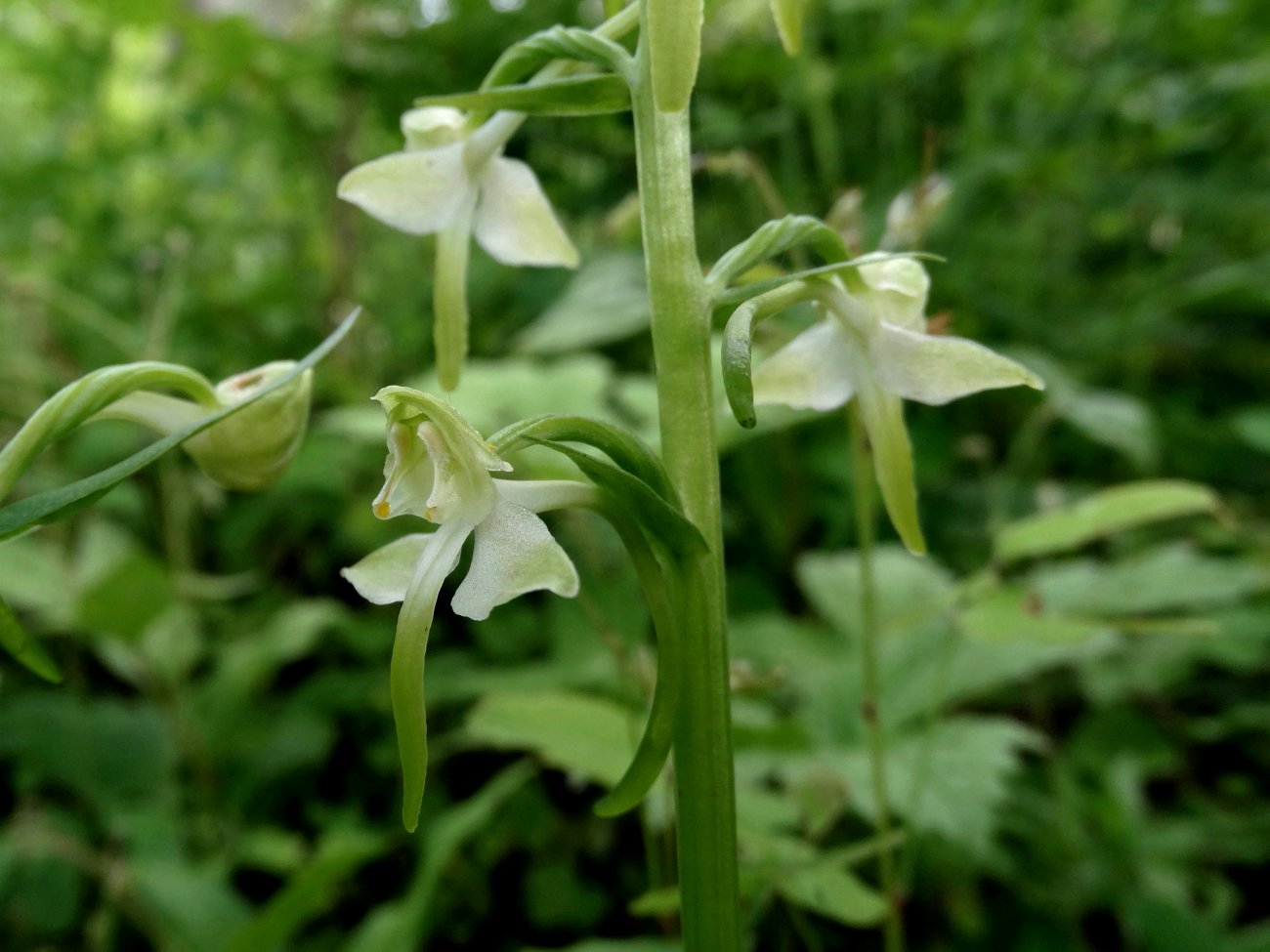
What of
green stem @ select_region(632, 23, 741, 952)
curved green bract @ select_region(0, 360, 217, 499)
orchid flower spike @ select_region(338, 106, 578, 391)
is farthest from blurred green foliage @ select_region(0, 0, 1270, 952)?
curved green bract @ select_region(0, 360, 217, 499)

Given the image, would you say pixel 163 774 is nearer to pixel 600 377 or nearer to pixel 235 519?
pixel 235 519

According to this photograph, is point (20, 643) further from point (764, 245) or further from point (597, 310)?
point (597, 310)

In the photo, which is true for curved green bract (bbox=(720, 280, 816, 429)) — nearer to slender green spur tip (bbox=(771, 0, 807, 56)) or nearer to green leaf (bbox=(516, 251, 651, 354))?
slender green spur tip (bbox=(771, 0, 807, 56))

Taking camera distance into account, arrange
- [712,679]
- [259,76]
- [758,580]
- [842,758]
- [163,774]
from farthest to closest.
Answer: [259,76], [758,580], [163,774], [842,758], [712,679]

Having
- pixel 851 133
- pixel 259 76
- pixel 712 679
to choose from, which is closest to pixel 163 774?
pixel 712 679

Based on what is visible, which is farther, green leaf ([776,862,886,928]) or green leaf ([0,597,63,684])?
green leaf ([776,862,886,928])

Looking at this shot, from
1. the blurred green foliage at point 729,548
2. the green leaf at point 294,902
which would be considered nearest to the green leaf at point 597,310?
the blurred green foliage at point 729,548

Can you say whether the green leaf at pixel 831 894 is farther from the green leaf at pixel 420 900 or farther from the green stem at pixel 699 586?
the green leaf at pixel 420 900
